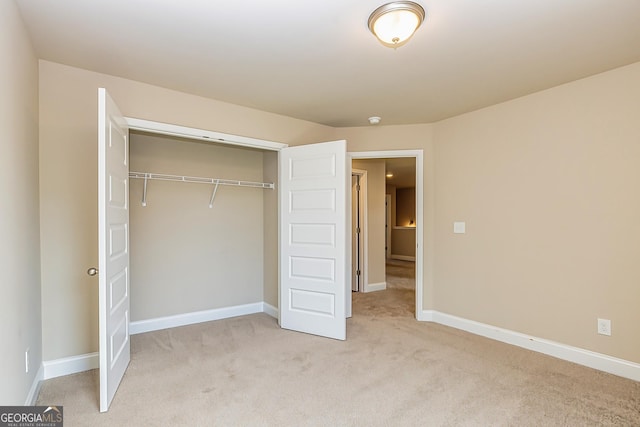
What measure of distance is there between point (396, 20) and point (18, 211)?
2.45 metres

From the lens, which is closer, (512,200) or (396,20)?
(396,20)

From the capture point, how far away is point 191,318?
398 centimetres

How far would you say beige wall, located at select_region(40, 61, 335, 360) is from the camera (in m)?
2.65

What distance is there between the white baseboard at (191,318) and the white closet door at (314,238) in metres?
0.74

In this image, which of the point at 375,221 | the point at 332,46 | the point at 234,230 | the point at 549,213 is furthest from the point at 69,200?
the point at 375,221

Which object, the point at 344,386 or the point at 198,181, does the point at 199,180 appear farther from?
the point at 344,386

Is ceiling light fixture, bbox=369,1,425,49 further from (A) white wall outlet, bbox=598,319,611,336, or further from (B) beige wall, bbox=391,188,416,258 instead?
(B) beige wall, bbox=391,188,416,258

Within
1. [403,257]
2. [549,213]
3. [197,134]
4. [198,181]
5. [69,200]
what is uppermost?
[197,134]

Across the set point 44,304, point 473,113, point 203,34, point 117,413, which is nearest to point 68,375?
point 44,304

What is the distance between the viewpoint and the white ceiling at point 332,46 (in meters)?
1.95

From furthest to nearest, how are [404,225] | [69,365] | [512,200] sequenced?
[404,225]
[512,200]
[69,365]

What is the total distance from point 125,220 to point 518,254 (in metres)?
3.64

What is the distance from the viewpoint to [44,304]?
263 cm

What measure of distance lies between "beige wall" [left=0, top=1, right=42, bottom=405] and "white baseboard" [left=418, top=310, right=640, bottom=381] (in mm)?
3753
